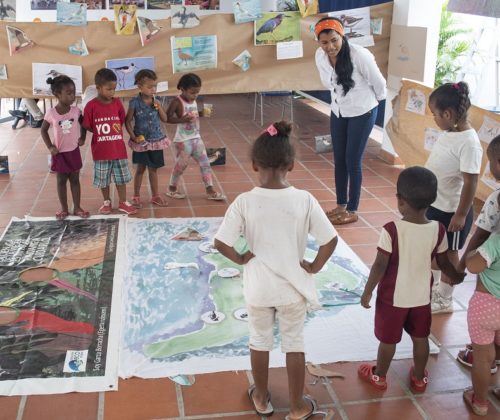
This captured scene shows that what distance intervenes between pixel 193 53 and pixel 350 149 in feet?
6.48

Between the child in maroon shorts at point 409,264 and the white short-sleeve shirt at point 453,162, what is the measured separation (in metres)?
0.53

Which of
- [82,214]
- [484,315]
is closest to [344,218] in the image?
[82,214]

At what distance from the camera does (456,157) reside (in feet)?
8.52

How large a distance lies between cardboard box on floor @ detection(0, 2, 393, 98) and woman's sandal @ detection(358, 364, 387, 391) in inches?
137

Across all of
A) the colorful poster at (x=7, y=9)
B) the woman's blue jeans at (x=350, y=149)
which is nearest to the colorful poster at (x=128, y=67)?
the woman's blue jeans at (x=350, y=149)

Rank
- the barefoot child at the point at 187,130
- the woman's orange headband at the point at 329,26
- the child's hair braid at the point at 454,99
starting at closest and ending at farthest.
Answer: the child's hair braid at the point at 454,99 < the woman's orange headband at the point at 329,26 < the barefoot child at the point at 187,130

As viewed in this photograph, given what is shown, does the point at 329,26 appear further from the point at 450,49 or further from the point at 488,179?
the point at 450,49

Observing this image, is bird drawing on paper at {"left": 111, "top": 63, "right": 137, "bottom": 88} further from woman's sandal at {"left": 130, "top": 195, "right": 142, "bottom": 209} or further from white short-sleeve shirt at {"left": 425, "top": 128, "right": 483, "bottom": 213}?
white short-sleeve shirt at {"left": 425, "top": 128, "right": 483, "bottom": 213}

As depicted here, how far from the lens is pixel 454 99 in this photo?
2.51 metres

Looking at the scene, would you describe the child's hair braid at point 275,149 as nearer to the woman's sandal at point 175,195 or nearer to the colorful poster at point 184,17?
the woman's sandal at point 175,195

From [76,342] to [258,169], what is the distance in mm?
1256

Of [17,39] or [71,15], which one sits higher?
[71,15]

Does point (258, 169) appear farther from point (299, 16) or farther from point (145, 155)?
point (299, 16)

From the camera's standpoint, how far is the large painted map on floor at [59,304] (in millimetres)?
2385
